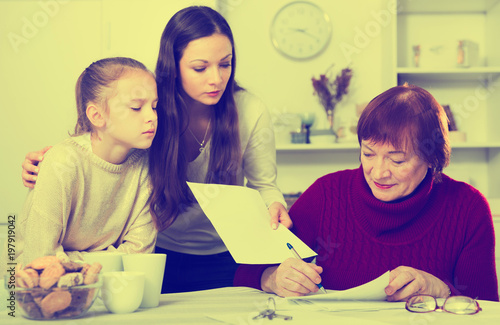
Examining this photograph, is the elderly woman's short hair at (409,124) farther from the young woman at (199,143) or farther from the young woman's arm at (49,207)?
the young woman's arm at (49,207)

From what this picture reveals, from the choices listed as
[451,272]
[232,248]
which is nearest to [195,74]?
[232,248]

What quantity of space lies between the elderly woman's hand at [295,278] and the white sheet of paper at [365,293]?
5 centimetres

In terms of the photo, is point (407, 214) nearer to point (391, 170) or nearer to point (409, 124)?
point (391, 170)

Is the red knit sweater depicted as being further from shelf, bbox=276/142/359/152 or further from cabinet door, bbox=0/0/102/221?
cabinet door, bbox=0/0/102/221

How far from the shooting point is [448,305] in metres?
0.93

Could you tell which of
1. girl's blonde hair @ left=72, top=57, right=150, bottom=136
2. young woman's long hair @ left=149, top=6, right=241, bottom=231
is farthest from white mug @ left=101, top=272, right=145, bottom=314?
girl's blonde hair @ left=72, top=57, right=150, bottom=136

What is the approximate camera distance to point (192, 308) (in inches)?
37.8

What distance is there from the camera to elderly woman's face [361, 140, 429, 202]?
4.23ft

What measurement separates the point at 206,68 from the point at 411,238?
70 centimetres

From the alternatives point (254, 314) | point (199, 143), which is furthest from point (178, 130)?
point (254, 314)

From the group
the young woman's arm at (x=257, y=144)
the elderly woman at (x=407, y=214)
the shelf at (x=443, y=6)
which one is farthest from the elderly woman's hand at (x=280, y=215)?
the shelf at (x=443, y=6)

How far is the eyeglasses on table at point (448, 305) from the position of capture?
922 millimetres

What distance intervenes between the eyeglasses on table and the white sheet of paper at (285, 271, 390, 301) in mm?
60

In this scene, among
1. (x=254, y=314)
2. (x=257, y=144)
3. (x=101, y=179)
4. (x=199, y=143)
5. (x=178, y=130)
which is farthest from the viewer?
(x=257, y=144)
